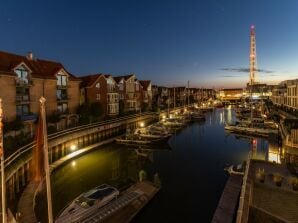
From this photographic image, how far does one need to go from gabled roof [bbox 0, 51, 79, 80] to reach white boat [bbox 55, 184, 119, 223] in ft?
76.3

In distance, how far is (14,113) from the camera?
3516cm

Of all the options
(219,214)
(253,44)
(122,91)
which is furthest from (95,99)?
(253,44)

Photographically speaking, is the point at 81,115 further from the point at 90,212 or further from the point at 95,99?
the point at 90,212

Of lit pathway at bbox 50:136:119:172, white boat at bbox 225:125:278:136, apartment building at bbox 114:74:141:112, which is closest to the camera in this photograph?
lit pathway at bbox 50:136:119:172

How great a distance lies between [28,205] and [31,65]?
97.0ft

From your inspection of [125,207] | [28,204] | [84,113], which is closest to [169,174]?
[125,207]

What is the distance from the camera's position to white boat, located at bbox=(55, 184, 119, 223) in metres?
18.0

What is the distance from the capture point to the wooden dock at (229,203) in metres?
17.8

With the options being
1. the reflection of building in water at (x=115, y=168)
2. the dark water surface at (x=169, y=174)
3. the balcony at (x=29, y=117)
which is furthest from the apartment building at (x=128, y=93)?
the balcony at (x=29, y=117)

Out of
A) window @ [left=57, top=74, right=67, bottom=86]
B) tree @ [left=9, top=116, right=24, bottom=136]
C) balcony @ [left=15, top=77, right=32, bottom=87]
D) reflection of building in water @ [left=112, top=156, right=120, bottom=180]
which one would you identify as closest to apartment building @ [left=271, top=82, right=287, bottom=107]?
Result: reflection of building in water @ [left=112, top=156, right=120, bottom=180]

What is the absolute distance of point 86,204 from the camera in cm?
1941

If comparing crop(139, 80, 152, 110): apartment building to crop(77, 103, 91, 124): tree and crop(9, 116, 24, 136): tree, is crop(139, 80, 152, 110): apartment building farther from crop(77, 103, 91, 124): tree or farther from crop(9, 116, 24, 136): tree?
crop(9, 116, 24, 136): tree

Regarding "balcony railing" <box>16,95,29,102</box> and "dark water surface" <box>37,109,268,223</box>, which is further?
"balcony railing" <box>16,95,29,102</box>

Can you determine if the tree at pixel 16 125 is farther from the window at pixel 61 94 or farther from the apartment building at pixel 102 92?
the apartment building at pixel 102 92
